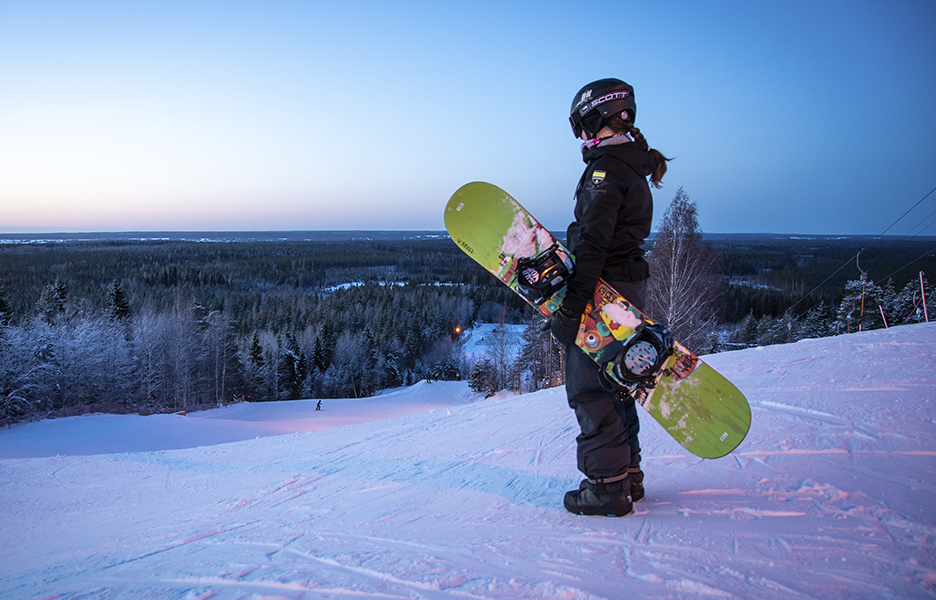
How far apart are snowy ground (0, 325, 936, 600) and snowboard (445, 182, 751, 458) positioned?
1.07 feet

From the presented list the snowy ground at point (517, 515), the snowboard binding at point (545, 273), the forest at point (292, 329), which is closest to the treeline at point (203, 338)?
the forest at point (292, 329)

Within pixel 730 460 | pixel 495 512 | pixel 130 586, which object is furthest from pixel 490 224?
pixel 130 586

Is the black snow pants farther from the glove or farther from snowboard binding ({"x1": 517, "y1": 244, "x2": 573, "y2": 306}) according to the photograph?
snowboard binding ({"x1": 517, "y1": 244, "x2": 573, "y2": 306})

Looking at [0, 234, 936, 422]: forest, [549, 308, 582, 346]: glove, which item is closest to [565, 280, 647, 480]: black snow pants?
[549, 308, 582, 346]: glove

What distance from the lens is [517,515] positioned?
2486 millimetres

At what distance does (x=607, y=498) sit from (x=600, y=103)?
1.95 m

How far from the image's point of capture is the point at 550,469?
3250 mm

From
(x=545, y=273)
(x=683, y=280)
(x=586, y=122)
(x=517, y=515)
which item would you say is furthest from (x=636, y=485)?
(x=683, y=280)

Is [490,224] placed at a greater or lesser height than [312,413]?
greater

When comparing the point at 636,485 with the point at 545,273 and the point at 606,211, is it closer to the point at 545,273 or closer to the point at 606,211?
the point at 545,273

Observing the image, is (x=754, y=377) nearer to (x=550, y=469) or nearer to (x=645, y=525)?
(x=550, y=469)

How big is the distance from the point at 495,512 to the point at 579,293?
1290mm

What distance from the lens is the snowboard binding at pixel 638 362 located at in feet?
7.45

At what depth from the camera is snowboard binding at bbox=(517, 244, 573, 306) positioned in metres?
2.41
